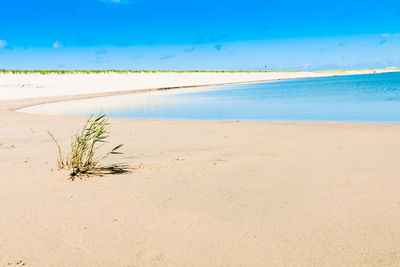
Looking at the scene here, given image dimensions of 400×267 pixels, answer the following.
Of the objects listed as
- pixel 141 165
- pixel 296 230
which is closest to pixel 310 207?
pixel 296 230

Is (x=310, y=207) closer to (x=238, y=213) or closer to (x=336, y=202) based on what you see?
(x=336, y=202)

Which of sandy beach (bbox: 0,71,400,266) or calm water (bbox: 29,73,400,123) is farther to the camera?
calm water (bbox: 29,73,400,123)

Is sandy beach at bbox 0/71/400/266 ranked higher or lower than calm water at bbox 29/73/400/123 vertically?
lower

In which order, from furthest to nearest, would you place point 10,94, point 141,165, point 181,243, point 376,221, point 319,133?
point 10,94 < point 319,133 < point 141,165 < point 376,221 < point 181,243

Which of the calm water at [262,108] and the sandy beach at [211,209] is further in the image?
the calm water at [262,108]

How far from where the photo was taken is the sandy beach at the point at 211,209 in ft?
8.89

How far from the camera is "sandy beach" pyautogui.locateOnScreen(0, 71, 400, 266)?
107 inches

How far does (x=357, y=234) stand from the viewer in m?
2.93

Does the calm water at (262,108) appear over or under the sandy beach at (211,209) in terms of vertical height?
over

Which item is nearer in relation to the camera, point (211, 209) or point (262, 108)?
point (211, 209)

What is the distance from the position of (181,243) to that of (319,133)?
625 cm

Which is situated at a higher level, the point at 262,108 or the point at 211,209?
the point at 262,108

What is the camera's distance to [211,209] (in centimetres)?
355

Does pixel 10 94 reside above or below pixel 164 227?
above
